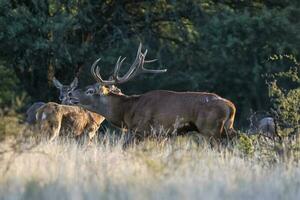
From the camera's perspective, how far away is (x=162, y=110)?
16625mm

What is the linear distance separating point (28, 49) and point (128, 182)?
1435 cm

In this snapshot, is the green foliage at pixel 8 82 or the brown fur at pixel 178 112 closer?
the brown fur at pixel 178 112

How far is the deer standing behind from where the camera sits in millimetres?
17812

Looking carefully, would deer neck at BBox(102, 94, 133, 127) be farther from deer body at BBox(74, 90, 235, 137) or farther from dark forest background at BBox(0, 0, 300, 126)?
dark forest background at BBox(0, 0, 300, 126)

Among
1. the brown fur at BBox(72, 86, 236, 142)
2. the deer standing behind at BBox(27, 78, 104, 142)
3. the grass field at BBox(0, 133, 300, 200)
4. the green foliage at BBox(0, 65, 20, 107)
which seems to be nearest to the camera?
the grass field at BBox(0, 133, 300, 200)

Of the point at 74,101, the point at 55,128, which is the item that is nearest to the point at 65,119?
the point at 55,128

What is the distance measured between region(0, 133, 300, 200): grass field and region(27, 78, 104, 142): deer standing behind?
4.96 metres

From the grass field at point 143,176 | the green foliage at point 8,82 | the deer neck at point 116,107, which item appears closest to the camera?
the grass field at point 143,176

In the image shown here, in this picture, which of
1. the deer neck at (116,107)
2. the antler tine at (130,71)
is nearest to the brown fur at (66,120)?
the deer neck at (116,107)

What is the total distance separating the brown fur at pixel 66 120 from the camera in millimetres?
17812

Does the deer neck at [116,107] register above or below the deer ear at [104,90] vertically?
below

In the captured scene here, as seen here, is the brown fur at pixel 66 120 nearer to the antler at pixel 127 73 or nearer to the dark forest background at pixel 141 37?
the antler at pixel 127 73

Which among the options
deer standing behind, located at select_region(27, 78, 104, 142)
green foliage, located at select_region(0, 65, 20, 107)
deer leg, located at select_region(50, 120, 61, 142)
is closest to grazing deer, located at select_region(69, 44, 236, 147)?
deer standing behind, located at select_region(27, 78, 104, 142)

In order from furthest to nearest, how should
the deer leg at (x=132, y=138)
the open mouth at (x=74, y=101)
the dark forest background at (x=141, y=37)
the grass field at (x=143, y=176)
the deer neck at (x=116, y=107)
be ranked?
the dark forest background at (x=141, y=37)
the open mouth at (x=74, y=101)
the deer neck at (x=116, y=107)
the deer leg at (x=132, y=138)
the grass field at (x=143, y=176)
